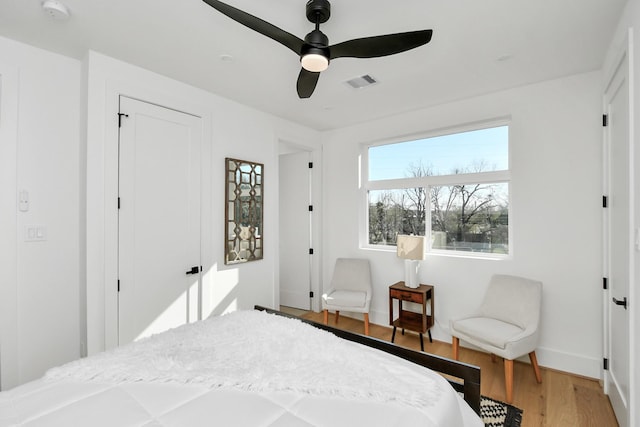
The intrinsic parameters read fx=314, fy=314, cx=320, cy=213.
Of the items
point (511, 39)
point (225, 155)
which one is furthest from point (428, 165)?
point (225, 155)

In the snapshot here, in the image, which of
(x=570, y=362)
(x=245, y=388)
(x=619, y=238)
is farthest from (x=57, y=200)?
(x=570, y=362)

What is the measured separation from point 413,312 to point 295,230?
78.3 inches

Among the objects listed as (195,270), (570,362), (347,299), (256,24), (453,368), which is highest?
(256,24)

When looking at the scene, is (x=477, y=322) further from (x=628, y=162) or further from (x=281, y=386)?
(x=281, y=386)

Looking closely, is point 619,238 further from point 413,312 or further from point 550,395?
point 413,312

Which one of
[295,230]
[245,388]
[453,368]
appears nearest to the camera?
[245,388]

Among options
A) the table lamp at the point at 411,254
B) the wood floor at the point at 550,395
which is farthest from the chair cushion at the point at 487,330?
the table lamp at the point at 411,254

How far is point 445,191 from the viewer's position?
11.5 feet

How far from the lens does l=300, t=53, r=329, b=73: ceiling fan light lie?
5.43 ft

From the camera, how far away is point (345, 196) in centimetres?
422

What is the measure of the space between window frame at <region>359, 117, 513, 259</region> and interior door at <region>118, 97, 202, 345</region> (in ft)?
6.87

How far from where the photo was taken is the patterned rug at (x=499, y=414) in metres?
2.06

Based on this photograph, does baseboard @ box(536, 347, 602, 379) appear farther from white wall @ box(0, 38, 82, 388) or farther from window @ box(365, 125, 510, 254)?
white wall @ box(0, 38, 82, 388)

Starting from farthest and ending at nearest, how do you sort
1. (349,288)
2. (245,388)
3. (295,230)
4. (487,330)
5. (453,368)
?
1. (295,230)
2. (349,288)
3. (487,330)
4. (453,368)
5. (245,388)
